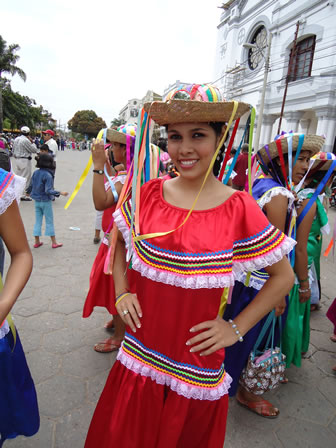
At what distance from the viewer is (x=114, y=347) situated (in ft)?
8.57

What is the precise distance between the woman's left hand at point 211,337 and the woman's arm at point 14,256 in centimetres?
69

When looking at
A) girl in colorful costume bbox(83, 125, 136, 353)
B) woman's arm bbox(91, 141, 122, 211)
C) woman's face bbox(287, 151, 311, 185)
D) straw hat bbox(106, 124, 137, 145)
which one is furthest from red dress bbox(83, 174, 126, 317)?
woman's face bbox(287, 151, 311, 185)

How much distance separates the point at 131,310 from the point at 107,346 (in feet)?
5.36

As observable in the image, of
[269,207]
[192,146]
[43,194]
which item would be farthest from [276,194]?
[43,194]

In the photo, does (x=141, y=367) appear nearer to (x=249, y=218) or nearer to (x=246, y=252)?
(x=246, y=252)

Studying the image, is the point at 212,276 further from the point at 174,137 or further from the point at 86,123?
the point at 86,123

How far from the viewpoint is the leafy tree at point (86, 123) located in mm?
78000

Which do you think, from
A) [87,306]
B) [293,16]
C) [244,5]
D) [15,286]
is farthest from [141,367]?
[244,5]

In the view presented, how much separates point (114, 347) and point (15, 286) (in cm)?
176

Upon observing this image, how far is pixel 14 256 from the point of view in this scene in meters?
1.14

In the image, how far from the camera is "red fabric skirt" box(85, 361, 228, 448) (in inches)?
46.7

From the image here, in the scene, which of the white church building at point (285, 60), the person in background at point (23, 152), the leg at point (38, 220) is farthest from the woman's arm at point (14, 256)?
the white church building at point (285, 60)

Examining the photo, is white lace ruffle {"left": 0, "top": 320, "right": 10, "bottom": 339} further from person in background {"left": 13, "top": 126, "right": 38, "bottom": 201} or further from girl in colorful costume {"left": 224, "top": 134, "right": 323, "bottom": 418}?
person in background {"left": 13, "top": 126, "right": 38, "bottom": 201}

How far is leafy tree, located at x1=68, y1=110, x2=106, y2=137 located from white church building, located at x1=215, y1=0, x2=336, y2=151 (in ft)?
187
